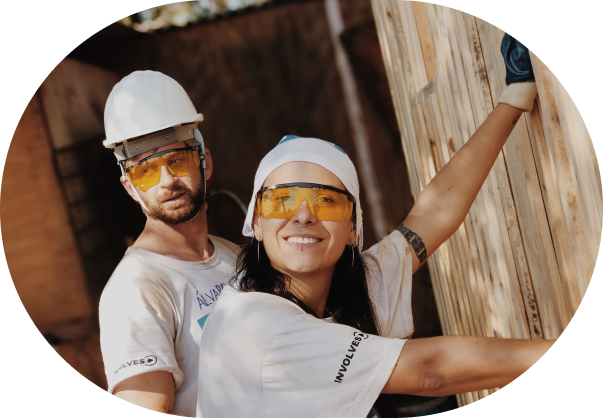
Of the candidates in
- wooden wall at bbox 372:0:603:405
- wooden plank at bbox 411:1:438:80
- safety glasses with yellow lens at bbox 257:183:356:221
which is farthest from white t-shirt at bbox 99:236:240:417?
wooden plank at bbox 411:1:438:80

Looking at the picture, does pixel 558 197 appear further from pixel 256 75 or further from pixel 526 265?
pixel 256 75

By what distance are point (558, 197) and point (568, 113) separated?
0.40m

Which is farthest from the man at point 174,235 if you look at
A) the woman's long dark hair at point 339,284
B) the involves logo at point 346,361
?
the involves logo at point 346,361

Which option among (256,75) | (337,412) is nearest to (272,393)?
(337,412)

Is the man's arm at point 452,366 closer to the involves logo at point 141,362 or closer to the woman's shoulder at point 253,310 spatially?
the woman's shoulder at point 253,310

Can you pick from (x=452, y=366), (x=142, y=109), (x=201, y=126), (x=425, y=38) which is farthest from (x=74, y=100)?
(x=452, y=366)

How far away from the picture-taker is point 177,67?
8219mm

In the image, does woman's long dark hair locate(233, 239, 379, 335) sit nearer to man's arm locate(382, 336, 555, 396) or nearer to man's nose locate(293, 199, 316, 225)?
man's nose locate(293, 199, 316, 225)

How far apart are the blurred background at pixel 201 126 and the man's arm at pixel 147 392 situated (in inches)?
180

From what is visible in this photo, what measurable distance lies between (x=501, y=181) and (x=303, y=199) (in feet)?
3.89

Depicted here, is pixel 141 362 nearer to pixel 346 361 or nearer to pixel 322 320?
pixel 322 320

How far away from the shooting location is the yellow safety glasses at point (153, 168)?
10.5 feet

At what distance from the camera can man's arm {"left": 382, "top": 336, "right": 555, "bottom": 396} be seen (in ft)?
5.88

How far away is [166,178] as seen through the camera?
320 cm
